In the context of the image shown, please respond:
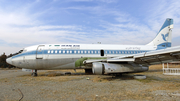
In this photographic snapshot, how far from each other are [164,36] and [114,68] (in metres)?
11.5

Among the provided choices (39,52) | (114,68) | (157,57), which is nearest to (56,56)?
(39,52)

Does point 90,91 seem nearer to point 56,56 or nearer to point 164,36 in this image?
point 56,56

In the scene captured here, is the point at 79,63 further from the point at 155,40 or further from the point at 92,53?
the point at 155,40

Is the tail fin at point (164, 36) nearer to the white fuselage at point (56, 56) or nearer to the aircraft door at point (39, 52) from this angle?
the white fuselage at point (56, 56)

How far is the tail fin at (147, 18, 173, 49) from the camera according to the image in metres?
16.0

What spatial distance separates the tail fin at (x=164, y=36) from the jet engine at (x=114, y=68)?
836 centimetres

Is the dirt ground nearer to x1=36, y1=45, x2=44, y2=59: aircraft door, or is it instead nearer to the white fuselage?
the white fuselage

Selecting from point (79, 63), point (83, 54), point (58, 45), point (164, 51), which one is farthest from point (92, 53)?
point (164, 51)

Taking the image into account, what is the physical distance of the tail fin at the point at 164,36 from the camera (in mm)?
16048

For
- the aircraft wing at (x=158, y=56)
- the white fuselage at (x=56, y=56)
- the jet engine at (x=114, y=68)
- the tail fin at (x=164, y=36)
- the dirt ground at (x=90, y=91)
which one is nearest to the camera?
the dirt ground at (x=90, y=91)

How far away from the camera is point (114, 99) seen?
15.5 ft

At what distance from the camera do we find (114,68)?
995 cm

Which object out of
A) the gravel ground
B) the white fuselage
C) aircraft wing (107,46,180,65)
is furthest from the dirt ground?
the white fuselage

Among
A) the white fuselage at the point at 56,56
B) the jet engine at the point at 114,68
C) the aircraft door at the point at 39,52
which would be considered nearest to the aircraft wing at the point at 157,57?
the jet engine at the point at 114,68
